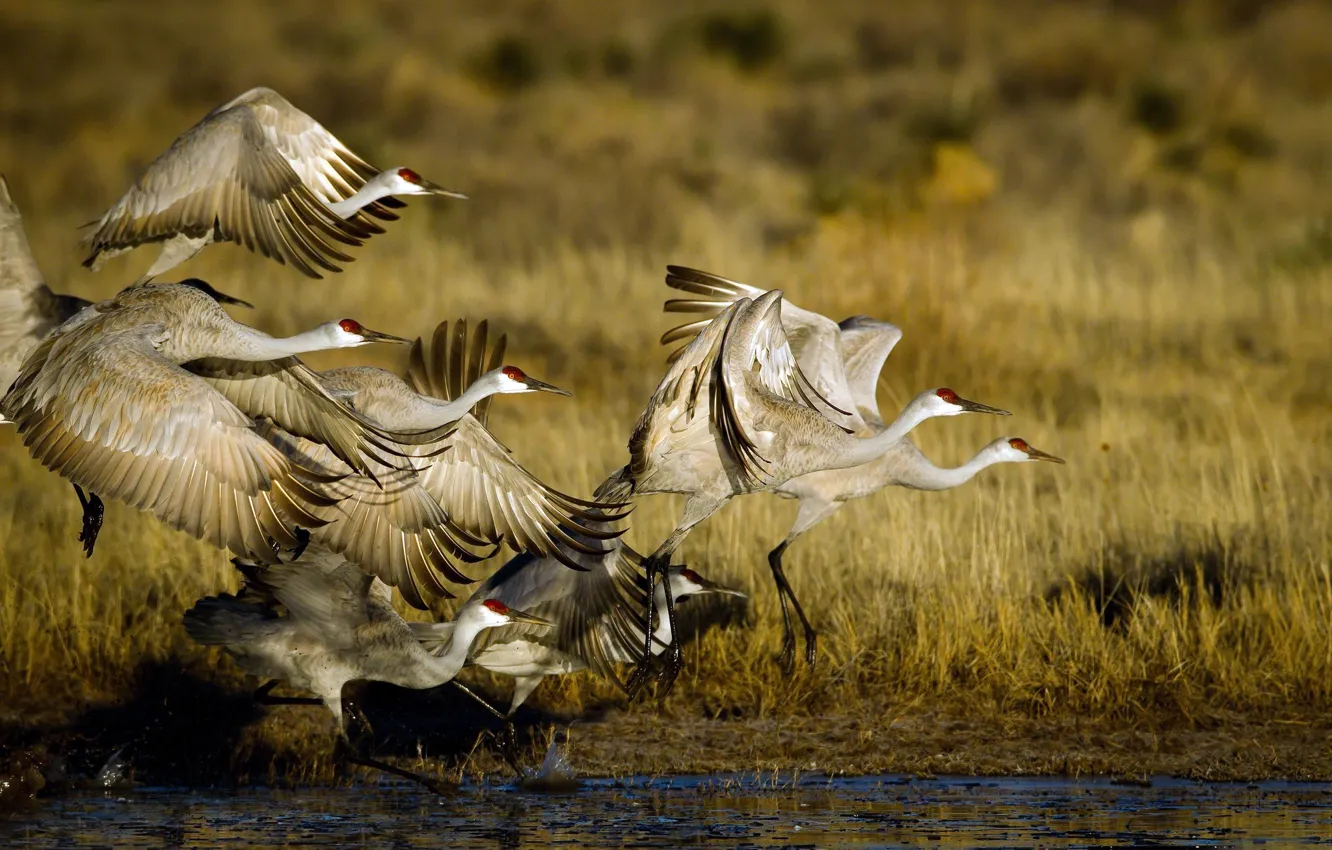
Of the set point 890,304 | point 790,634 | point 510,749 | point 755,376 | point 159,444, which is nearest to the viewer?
point 159,444

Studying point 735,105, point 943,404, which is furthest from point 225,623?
point 735,105

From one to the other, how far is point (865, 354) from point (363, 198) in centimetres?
260

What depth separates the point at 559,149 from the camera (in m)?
21.4

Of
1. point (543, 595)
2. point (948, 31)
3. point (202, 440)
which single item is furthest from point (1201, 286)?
point (948, 31)

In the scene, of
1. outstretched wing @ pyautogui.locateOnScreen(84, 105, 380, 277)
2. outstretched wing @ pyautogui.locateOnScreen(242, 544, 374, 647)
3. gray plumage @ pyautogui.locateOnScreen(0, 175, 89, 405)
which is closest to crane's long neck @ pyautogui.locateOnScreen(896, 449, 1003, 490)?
outstretched wing @ pyautogui.locateOnScreen(84, 105, 380, 277)

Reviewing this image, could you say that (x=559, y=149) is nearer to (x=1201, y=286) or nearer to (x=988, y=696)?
(x=1201, y=286)

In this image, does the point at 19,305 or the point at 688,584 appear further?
the point at 688,584

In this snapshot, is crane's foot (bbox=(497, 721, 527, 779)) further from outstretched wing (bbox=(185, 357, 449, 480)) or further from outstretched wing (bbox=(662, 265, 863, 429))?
outstretched wing (bbox=(662, 265, 863, 429))

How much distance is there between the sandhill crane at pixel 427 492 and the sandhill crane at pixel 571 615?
18 centimetres

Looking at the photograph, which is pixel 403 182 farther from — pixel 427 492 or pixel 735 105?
pixel 735 105

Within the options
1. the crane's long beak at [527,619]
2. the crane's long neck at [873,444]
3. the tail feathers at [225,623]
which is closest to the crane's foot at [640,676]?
the crane's long beak at [527,619]

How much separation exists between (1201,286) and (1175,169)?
801 cm

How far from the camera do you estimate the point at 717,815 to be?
6195 millimetres

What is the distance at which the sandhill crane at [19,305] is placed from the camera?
281 inches
